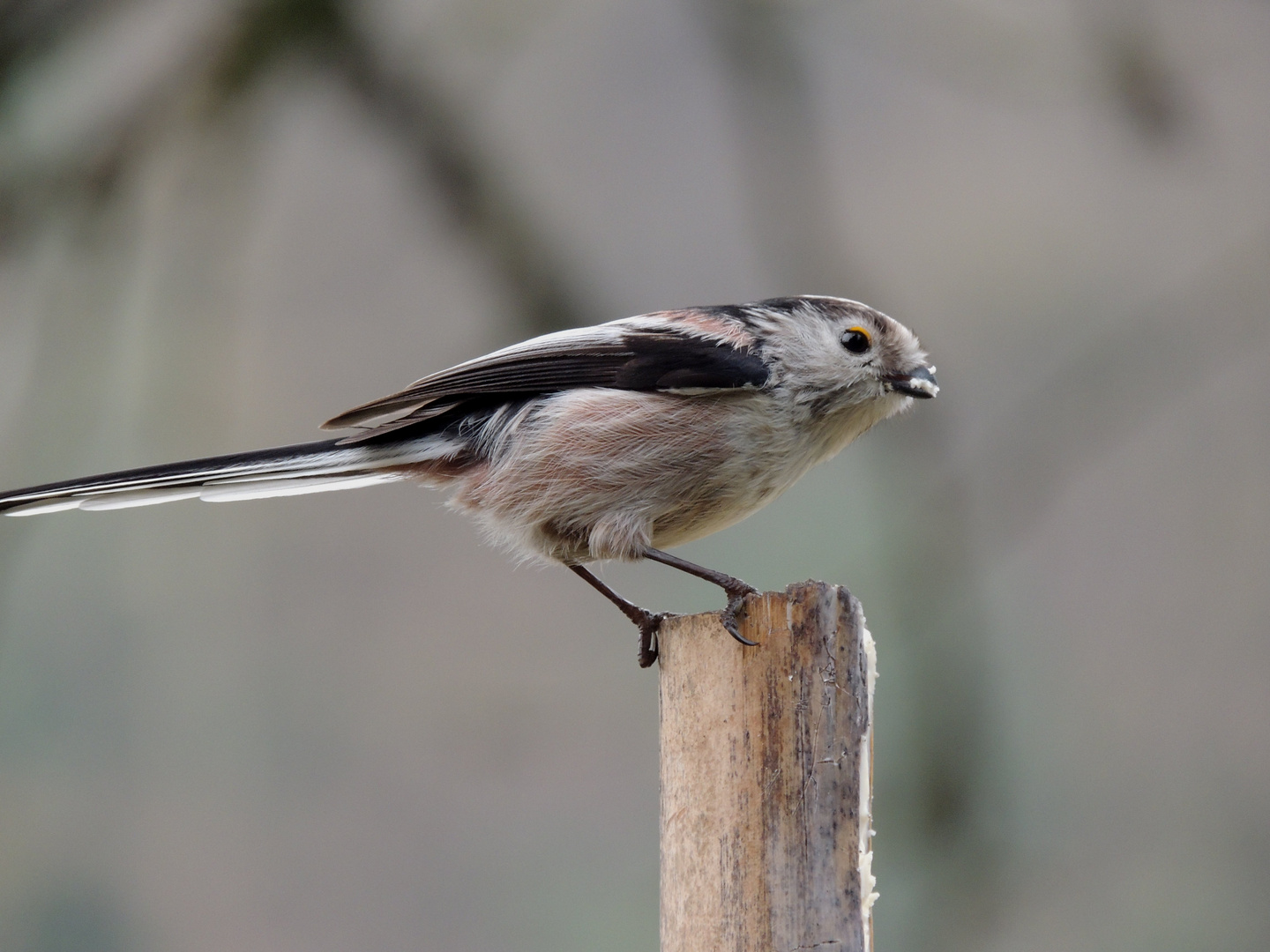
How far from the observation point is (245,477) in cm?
219

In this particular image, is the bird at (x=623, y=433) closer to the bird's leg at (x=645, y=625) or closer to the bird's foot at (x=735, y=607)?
the bird's leg at (x=645, y=625)

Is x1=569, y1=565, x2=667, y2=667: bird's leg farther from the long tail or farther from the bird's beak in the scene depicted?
the bird's beak

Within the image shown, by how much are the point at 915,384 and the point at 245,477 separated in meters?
1.36

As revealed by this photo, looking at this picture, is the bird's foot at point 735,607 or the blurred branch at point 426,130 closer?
the bird's foot at point 735,607

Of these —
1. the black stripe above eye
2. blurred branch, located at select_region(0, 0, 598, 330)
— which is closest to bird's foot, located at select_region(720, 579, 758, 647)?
the black stripe above eye

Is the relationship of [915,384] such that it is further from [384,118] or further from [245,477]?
[384,118]

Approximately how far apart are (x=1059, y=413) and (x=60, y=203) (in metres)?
2.85

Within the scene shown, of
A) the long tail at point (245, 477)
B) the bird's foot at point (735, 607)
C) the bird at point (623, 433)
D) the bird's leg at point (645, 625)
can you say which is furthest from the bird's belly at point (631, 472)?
the bird's foot at point (735, 607)

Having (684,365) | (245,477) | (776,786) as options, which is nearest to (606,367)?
(684,365)

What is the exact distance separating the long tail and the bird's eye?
2.85ft

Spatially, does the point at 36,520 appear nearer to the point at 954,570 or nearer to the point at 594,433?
the point at 594,433

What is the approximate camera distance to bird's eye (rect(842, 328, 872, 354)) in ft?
7.52

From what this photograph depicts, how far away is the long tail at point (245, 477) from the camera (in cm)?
201

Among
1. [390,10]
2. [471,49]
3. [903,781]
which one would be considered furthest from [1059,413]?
[390,10]
